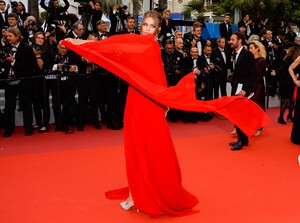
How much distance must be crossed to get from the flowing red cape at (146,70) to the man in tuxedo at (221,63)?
17.6ft

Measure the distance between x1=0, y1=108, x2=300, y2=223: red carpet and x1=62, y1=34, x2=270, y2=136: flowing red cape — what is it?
93 cm

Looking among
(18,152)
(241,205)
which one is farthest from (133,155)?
(18,152)

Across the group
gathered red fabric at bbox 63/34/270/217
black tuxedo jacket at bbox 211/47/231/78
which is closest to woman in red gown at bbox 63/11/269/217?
gathered red fabric at bbox 63/34/270/217

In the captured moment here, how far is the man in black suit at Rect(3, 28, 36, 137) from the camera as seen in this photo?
6723 mm

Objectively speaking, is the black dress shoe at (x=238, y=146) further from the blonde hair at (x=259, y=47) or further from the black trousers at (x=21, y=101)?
the black trousers at (x=21, y=101)

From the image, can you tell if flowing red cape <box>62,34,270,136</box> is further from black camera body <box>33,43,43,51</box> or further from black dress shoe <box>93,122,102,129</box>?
black dress shoe <box>93,122,102,129</box>

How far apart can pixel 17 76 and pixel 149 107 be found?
3921mm

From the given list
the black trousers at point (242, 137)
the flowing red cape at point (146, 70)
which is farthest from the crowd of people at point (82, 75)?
the flowing red cape at point (146, 70)

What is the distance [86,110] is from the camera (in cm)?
771

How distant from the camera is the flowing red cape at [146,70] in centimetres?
350

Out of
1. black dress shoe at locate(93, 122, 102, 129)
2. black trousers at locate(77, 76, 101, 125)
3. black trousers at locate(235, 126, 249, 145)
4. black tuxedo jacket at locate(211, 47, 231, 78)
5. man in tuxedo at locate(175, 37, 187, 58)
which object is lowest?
black dress shoe at locate(93, 122, 102, 129)

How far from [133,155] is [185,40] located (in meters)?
6.05

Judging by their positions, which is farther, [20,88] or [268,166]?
[20,88]

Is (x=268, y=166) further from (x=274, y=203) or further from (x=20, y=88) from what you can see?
(x=20, y=88)
